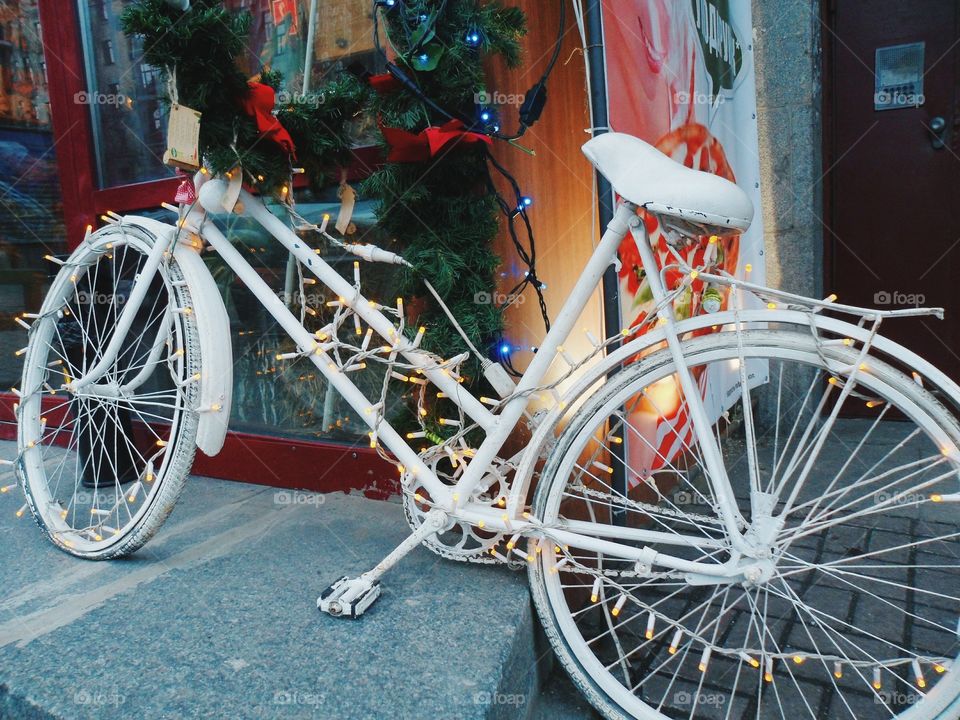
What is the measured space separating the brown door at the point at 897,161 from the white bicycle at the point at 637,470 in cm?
173

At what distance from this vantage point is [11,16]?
3734 millimetres

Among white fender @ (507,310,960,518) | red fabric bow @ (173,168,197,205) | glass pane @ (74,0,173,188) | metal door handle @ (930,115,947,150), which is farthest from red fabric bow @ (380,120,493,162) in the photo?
metal door handle @ (930,115,947,150)

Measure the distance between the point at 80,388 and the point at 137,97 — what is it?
161cm

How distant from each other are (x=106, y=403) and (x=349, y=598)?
1.22 metres

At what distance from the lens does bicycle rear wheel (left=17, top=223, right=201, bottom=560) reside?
2.20 metres

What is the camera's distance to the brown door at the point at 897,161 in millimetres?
3938

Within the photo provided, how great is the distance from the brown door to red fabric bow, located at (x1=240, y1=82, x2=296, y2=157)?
3343 millimetres

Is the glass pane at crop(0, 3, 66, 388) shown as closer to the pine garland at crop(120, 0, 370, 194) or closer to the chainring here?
the pine garland at crop(120, 0, 370, 194)

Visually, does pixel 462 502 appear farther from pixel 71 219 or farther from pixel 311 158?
pixel 71 219

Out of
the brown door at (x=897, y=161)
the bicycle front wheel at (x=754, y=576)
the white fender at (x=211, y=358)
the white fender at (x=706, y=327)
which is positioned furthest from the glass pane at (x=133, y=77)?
the brown door at (x=897, y=161)

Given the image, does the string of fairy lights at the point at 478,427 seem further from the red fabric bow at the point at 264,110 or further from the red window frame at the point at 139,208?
the red window frame at the point at 139,208

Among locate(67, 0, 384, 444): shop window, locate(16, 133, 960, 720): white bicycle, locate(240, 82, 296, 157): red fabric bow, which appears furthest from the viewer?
locate(67, 0, 384, 444): shop window

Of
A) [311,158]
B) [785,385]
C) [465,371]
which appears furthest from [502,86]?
[785,385]

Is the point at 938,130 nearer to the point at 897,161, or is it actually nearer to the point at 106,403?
the point at 897,161
